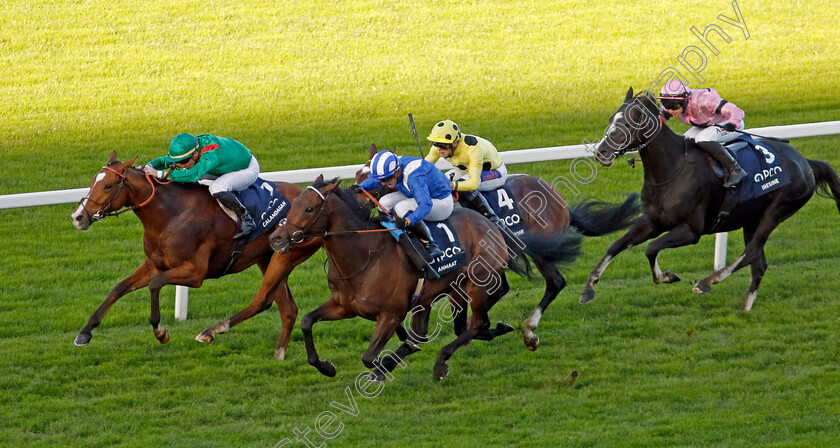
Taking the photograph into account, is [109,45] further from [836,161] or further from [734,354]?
[734,354]

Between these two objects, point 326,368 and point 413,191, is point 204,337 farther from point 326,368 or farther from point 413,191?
point 413,191

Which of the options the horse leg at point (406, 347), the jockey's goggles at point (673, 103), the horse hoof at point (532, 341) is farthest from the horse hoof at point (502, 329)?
the jockey's goggles at point (673, 103)

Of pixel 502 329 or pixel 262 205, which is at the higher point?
pixel 262 205

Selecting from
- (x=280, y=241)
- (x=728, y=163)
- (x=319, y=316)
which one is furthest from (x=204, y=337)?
(x=728, y=163)

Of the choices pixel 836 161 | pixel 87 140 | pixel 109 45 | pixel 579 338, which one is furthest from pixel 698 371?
pixel 109 45

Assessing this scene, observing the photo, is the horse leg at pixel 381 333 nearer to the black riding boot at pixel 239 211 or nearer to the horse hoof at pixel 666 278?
the black riding boot at pixel 239 211

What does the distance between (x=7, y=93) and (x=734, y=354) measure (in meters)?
12.5

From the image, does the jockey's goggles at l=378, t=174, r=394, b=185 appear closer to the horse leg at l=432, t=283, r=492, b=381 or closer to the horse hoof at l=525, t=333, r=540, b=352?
the horse leg at l=432, t=283, r=492, b=381

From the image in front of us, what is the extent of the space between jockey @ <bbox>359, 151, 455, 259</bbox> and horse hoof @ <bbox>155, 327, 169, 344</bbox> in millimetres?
1846

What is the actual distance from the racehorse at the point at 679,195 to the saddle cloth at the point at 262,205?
247cm

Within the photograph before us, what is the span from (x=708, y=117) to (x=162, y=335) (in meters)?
4.72

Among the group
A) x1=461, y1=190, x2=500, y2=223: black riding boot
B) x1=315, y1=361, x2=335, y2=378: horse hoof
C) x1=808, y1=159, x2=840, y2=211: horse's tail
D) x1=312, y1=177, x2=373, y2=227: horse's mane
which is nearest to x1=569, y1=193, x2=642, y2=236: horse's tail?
x1=461, y1=190, x2=500, y2=223: black riding boot

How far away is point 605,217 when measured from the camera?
950 centimetres

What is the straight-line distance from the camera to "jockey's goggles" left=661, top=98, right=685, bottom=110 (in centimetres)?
930
